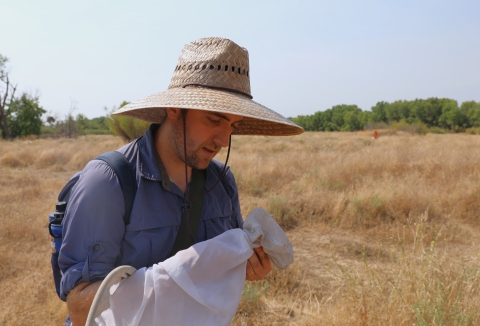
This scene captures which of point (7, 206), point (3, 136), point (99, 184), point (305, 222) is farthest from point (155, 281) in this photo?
point (3, 136)

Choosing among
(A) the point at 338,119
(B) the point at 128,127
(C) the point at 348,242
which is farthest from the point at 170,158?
(A) the point at 338,119

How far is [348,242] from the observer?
190 inches

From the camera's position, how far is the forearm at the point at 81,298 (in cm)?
123

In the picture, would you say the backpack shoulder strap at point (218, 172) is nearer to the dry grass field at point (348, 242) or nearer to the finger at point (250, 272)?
the finger at point (250, 272)

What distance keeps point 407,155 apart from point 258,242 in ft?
29.5

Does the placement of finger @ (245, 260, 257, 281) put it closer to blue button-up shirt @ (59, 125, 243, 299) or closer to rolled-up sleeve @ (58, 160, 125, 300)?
blue button-up shirt @ (59, 125, 243, 299)

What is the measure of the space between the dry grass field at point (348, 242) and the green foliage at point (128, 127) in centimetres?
929

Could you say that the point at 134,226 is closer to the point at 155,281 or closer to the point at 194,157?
the point at 155,281

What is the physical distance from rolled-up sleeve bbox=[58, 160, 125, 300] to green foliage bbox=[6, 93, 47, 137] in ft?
123

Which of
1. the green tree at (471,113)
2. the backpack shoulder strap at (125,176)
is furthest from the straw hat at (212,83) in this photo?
the green tree at (471,113)

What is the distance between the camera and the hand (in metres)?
1.45

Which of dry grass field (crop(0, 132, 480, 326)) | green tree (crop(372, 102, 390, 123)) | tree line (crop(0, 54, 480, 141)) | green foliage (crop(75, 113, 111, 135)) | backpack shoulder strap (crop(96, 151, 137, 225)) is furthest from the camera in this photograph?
green tree (crop(372, 102, 390, 123))

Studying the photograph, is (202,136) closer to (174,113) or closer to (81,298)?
(174,113)

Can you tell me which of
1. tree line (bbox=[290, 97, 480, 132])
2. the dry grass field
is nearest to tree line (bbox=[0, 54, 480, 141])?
tree line (bbox=[290, 97, 480, 132])
